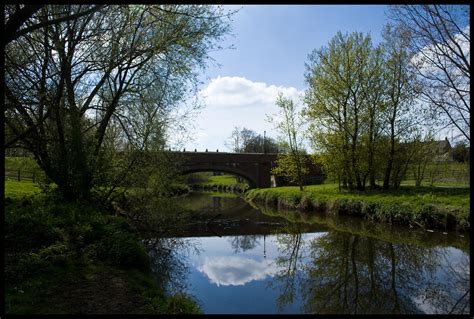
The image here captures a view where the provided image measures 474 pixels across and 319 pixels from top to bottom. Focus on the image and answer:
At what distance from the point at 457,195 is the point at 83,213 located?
50.6 feet

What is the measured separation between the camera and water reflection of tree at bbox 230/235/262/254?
606 inches

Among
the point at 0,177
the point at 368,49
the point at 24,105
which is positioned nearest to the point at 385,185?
the point at 368,49

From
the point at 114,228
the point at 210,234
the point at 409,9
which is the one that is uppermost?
the point at 409,9

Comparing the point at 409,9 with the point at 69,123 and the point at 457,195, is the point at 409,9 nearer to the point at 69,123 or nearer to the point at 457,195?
the point at 457,195

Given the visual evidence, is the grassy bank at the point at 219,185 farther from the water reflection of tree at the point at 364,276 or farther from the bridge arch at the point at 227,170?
the water reflection of tree at the point at 364,276

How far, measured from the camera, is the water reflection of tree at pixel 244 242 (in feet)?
50.5

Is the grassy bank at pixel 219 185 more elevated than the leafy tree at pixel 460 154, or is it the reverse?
the leafy tree at pixel 460 154

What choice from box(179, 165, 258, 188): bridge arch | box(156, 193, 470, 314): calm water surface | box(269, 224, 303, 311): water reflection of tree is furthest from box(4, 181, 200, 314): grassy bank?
box(179, 165, 258, 188): bridge arch

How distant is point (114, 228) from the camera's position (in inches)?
411

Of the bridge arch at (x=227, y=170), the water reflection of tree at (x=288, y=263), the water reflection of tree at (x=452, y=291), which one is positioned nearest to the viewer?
the water reflection of tree at (x=452, y=291)

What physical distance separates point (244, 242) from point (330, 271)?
19.7 feet

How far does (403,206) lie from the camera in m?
17.5

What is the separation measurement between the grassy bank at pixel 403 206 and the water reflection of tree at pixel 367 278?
2800 mm

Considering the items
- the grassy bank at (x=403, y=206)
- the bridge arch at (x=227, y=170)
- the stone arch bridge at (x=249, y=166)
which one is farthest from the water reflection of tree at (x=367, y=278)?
the stone arch bridge at (x=249, y=166)
